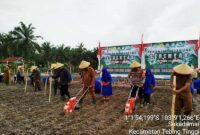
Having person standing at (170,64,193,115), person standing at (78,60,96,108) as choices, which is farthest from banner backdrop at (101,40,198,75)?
person standing at (170,64,193,115)

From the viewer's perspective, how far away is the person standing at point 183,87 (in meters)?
7.54

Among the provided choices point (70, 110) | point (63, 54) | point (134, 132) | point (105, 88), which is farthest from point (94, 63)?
point (134, 132)

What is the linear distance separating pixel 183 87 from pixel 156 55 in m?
8.78

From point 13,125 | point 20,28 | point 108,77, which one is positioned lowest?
point 13,125

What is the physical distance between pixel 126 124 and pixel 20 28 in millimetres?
53780

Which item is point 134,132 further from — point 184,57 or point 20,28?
point 20,28

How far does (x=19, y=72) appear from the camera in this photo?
77.7 feet

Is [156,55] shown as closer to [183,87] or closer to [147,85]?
[147,85]

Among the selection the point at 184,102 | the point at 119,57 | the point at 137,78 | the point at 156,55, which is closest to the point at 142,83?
the point at 137,78

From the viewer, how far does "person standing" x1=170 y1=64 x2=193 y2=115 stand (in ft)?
24.7

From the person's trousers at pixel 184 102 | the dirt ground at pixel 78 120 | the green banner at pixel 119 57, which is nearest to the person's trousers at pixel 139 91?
the dirt ground at pixel 78 120

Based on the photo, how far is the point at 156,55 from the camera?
16172 millimetres

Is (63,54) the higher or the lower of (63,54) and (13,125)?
the higher

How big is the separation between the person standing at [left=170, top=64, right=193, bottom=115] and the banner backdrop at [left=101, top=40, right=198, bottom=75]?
24.8 feet
